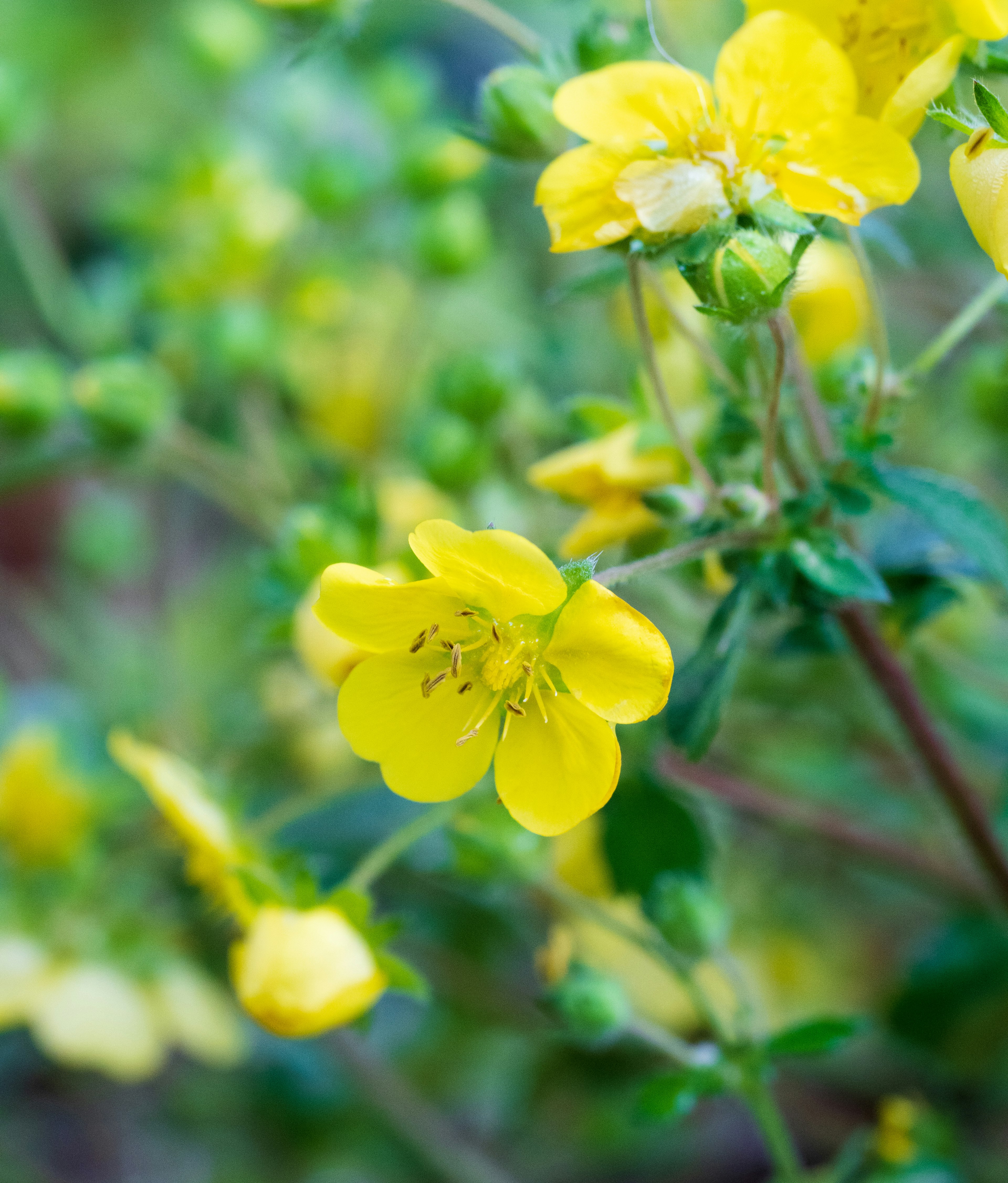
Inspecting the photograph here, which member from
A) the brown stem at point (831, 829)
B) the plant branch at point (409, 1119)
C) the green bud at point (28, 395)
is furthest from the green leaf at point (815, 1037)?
the green bud at point (28, 395)

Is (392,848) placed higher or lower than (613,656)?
lower

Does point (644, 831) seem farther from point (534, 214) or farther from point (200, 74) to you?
point (200, 74)

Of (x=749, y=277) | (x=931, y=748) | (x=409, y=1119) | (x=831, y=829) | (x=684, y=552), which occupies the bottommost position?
(x=409, y=1119)

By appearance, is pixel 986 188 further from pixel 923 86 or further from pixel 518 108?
pixel 518 108

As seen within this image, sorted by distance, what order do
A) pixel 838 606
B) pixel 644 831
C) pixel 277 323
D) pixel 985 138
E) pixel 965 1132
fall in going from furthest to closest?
pixel 277 323, pixel 965 1132, pixel 644 831, pixel 838 606, pixel 985 138

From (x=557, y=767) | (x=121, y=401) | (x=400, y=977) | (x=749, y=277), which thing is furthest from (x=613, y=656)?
(x=121, y=401)

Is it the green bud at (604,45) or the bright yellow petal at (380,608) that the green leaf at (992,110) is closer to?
the green bud at (604,45)

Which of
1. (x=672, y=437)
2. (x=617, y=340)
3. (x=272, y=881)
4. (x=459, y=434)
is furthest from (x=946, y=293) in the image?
(x=272, y=881)
